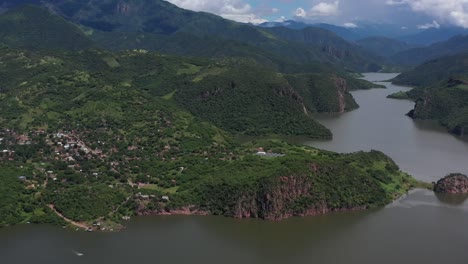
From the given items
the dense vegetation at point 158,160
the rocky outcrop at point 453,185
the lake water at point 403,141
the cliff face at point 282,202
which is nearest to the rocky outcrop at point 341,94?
the lake water at point 403,141

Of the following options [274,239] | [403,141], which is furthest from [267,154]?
[403,141]

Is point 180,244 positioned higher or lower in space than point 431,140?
lower

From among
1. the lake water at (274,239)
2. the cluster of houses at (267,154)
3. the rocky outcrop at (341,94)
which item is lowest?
the lake water at (274,239)

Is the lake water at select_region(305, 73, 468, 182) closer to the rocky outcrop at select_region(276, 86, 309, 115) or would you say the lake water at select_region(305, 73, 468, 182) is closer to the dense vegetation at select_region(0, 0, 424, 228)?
the dense vegetation at select_region(0, 0, 424, 228)

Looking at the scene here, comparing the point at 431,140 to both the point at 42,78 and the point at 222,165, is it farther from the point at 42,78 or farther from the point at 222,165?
the point at 42,78

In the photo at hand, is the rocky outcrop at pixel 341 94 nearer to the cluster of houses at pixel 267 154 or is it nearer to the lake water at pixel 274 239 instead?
the cluster of houses at pixel 267 154

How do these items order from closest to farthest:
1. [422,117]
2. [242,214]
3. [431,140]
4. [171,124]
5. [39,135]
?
[242,214] < [39,135] < [171,124] < [431,140] < [422,117]

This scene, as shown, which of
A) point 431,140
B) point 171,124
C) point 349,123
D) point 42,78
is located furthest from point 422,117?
point 42,78

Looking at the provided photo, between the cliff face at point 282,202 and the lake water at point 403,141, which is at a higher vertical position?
the lake water at point 403,141
